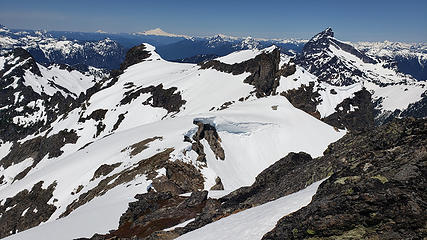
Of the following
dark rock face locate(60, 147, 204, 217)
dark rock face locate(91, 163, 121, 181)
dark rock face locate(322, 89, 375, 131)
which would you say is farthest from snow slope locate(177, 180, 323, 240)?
dark rock face locate(322, 89, 375, 131)

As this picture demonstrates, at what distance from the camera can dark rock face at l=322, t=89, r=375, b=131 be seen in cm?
12511

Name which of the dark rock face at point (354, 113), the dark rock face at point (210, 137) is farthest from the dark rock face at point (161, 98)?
the dark rock face at point (354, 113)

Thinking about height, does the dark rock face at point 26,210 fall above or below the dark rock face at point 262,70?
below

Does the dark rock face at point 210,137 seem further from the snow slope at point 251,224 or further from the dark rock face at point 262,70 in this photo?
the dark rock face at point 262,70

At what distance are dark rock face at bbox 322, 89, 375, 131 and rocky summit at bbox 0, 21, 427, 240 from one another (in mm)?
727

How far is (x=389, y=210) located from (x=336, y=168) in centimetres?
1155

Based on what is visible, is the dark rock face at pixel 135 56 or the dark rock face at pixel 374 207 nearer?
the dark rock face at pixel 374 207

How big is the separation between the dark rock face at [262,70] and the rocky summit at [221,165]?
517 mm

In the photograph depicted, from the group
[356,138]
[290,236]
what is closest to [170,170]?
[356,138]

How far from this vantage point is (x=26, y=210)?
198 feet

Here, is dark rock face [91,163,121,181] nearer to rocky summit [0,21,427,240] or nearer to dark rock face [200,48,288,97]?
rocky summit [0,21,427,240]

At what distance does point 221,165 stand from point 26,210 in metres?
42.0

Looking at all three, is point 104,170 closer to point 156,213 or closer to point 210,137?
point 210,137

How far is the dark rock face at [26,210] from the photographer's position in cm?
5650
